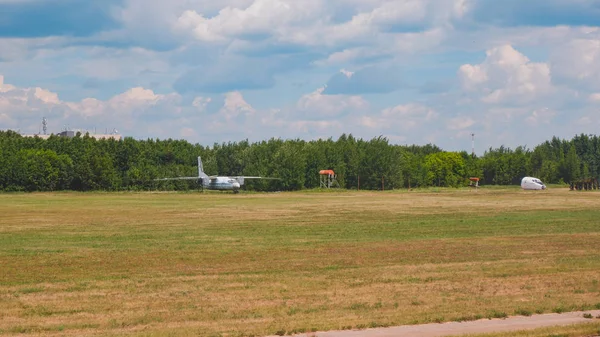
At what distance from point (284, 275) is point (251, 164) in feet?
369

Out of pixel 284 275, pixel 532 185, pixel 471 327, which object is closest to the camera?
pixel 471 327

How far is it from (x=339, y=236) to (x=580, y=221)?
15.6 meters

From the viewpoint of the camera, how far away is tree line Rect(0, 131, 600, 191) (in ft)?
408

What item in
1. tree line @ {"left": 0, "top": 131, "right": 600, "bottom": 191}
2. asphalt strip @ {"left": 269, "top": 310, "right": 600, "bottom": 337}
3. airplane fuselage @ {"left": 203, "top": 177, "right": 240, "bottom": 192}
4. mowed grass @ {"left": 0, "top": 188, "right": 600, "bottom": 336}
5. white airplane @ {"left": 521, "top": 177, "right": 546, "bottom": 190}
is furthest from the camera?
tree line @ {"left": 0, "top": 131, "right": 600, "bottom": 191}

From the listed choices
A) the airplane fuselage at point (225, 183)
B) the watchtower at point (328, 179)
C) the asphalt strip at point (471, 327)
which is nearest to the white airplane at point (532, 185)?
the watchtower at point (328, 179)

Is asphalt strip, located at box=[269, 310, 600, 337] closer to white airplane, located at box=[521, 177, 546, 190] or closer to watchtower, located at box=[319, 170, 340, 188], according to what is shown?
white airplane, located at box=[521, 177, 546, 190]

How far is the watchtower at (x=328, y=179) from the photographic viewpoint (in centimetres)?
12657

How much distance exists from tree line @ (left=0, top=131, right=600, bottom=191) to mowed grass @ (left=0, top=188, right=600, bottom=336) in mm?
84940

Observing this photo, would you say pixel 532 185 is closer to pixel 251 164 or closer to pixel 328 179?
pixel 328 179

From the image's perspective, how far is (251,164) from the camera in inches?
5290

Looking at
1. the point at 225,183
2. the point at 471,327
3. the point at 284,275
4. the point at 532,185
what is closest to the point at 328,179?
the point at 225,183

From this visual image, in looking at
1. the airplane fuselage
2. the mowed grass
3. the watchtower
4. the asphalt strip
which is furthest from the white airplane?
the asphalt strip

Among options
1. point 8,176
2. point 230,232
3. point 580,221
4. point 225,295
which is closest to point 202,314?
point 225,295

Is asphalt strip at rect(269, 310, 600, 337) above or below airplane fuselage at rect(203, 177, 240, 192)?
below
